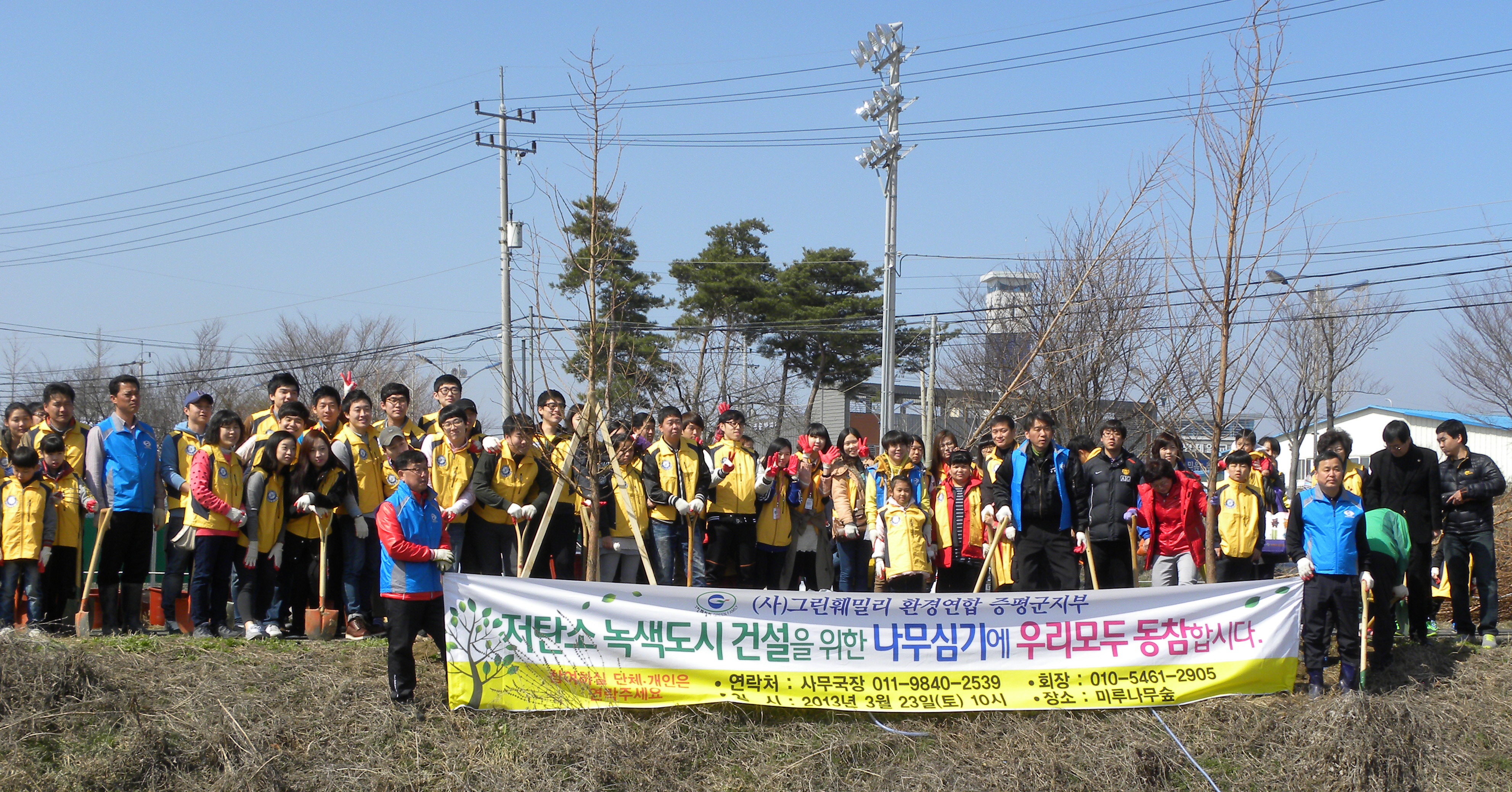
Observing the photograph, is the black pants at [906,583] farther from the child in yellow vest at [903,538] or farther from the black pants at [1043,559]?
the black pants at [1043,559]

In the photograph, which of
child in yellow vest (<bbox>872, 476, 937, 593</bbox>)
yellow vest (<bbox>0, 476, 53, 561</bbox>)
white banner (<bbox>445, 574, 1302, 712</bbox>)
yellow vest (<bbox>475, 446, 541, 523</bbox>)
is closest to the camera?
white banner (<bbox>445, 574, 1302, 712</bbox>)

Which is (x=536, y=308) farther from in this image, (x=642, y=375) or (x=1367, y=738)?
(x=1367, y=738)

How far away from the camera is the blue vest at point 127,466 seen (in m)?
7.86

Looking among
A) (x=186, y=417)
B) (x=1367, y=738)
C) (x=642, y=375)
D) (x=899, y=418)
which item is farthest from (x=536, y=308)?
(x=899, y=418)

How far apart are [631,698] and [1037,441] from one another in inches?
145

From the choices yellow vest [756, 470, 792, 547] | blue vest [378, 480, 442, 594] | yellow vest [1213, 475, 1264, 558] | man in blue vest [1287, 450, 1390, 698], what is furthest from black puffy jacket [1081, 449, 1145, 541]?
blue vest [378, 480, 442, 594]

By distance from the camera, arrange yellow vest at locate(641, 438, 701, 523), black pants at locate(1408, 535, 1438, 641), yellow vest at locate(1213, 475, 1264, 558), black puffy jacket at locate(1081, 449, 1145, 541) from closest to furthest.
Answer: black puffy jacket at locate(1081, 449, 1145, 541) < yellow vest at locate(1213, 475, 1264, 558) < black pants at locate(1408, 535, 1438, 641) < yellow vest at locate(641, 438, 701, 523)

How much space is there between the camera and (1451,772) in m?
6.70

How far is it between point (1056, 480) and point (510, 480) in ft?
13.5

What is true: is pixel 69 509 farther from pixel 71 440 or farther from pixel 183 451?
pixel 183 451

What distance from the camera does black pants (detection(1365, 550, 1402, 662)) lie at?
7656 mm

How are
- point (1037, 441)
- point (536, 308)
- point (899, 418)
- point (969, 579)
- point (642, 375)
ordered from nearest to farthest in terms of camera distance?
point (536, 308) → point (642, 375) → point (1037, 441) → point (969, 579) → point (899, 418)

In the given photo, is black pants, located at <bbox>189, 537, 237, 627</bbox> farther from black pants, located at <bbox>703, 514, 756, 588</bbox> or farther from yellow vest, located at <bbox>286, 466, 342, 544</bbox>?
black pants, located at <bbox>703, 514, 756, 588</bbox>

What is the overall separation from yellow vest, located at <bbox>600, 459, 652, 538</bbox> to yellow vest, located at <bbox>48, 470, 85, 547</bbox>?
3899mm
